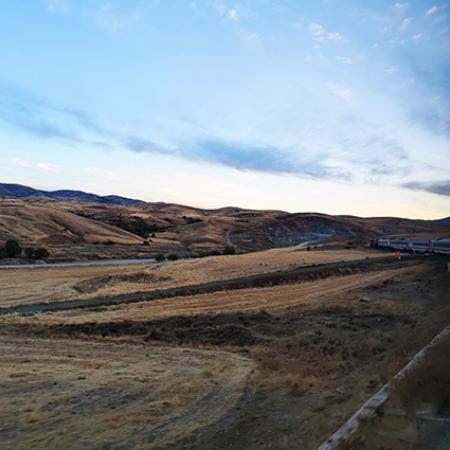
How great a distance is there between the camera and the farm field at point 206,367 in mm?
9422

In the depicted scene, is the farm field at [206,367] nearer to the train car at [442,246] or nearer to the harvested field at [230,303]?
the harvested field at [230,303]

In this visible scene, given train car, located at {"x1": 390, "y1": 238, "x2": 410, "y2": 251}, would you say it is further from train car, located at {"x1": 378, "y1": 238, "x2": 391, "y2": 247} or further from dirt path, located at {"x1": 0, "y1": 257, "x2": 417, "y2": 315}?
dirt path, located at {"x1": 0, "y1": 257, "x2": 417, "y2": 315}

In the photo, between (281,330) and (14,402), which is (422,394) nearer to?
(14,402)

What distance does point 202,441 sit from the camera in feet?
29.1

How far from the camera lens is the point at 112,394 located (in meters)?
11.9

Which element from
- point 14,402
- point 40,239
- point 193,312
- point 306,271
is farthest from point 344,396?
point 40,239

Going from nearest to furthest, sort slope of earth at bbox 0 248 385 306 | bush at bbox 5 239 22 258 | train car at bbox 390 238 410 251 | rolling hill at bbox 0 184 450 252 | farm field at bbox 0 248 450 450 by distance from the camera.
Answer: farm field at bbox 0 248 450 450 < slope of earth at bbox 0 248 385 306 < bush at bbox 5 239 22 258 < train car at bbox 390 238 410 251 < rolling hill at bbox 0 184 450 252

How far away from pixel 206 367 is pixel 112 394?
3595 millimetres

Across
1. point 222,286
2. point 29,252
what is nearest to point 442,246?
point 222,286

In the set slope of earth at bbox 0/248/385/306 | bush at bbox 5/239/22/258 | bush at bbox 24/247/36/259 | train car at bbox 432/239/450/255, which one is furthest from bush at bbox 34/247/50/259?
train car at bbox 432/239/450/255

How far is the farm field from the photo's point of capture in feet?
30.9

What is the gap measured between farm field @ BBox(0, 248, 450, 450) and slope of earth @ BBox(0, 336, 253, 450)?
0.05 m

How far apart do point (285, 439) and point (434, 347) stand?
17.4 feet

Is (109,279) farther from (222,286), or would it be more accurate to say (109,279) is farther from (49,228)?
(49,228)
